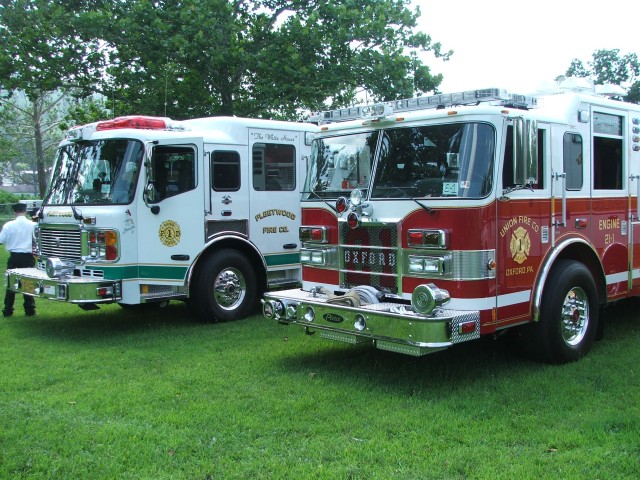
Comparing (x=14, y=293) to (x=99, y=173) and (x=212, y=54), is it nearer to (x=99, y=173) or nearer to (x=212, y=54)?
(x=99, y=173)

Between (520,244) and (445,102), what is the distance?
1.54 metres

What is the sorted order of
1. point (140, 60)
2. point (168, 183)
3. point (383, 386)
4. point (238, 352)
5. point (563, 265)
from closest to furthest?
1. point (383, 386)
2. point (563, 265)
3. point (238, 352)
4. point (168, 183)
5. point (140, 60)

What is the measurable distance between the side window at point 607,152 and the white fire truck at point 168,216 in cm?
382

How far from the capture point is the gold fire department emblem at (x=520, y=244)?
6.27m

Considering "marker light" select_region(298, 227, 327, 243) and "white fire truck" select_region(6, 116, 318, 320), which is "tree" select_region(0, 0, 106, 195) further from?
"marker light" select_region(298, 227, 327, 243)

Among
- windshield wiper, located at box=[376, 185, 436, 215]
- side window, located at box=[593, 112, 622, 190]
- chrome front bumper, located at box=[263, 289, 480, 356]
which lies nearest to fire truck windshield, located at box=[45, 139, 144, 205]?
chrome front bumper, located at box=[263, 289, 480, 356]

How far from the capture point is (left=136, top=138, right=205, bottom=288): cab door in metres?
8.79

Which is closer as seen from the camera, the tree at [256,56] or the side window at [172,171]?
the side window at [172,171]

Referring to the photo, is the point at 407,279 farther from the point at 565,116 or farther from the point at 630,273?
the point at 630,273

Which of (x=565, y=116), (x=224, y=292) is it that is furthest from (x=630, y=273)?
(x=224, y=292)

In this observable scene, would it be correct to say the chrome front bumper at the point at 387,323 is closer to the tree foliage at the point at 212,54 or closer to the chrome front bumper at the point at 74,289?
the chrome front bumper at the point at 74,289

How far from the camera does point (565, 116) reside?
22.7 feet

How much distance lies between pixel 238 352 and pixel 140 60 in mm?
9938

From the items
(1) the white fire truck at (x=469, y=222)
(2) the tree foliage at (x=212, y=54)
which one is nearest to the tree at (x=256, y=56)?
(2) the tree foliage at (x=212, y=54)
